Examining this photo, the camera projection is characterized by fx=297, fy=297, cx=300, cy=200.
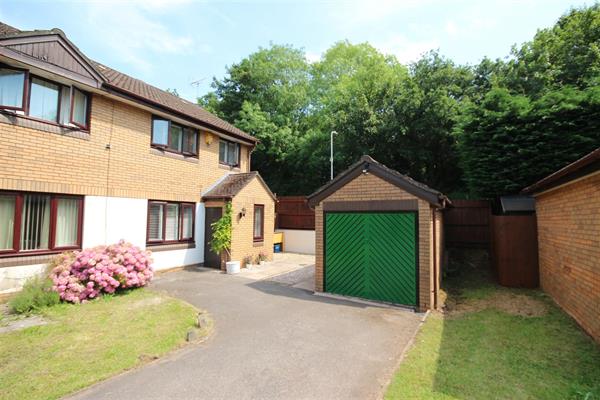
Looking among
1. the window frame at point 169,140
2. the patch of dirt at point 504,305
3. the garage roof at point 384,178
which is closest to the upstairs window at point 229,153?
the window frame at point 169,140

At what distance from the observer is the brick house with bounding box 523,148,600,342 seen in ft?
17.0

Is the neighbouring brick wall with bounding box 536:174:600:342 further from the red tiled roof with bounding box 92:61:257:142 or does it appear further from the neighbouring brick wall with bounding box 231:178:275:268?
the red tiled roof with bounding box 92:61:257:142

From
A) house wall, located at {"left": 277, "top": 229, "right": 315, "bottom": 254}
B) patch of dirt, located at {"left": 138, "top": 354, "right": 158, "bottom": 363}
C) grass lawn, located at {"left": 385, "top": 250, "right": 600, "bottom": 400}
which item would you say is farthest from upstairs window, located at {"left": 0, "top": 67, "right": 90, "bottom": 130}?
house wall, located at {"left": 277, "top": 229, "right": 315, "bottom": 254}

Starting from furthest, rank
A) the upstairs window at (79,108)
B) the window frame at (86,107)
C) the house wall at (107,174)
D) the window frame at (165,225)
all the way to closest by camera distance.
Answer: the window frame at (165,225)
the upstairs window at (79,108)
the window frame at (86,107)
the house wall at (107,174)

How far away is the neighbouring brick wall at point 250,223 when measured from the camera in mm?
12193

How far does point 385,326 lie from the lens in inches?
245

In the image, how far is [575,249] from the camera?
6.07 meters

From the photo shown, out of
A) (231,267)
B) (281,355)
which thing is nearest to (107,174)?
(231,267)

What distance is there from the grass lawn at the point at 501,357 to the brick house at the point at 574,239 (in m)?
0.45

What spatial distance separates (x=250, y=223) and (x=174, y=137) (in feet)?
15.5

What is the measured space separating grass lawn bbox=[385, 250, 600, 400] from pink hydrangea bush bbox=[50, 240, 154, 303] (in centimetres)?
735

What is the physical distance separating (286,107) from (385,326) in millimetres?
25542

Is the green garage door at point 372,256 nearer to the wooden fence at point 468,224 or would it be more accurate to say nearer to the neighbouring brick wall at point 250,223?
the neighbouring brick wall at point 250,223

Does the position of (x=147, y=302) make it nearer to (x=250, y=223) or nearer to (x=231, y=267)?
(x=231, y=267)
